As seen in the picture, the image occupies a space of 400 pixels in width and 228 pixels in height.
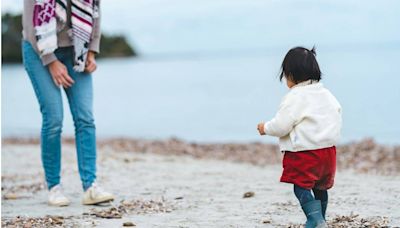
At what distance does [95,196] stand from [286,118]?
79.6 inches

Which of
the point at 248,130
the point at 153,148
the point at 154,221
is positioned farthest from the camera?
the point at 248,130

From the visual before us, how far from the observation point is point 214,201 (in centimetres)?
581

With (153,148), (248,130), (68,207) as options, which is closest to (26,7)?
(68,207)

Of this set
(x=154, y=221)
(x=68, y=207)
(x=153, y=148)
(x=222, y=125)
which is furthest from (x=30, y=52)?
(x=222, y=125)

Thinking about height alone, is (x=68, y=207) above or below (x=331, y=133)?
below

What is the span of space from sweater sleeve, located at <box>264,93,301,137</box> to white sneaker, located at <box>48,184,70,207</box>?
216cm

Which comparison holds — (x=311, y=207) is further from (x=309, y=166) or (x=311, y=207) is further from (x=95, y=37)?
(x=95, y=37)

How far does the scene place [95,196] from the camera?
5.63 metres

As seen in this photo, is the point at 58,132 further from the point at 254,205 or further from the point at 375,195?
the point at 375,195

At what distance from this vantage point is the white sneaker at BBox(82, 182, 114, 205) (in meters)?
5.62

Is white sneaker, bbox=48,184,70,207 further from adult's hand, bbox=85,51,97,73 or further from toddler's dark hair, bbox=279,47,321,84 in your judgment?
toddler's dark hair, bbox=279,47,321,84

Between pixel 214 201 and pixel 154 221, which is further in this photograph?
pixel 214 201

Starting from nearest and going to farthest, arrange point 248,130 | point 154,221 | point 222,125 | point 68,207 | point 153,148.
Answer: point 154,221
point 68,207
point 153,148
point 248,130
point 222,125

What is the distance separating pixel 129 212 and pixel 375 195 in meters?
1.85
